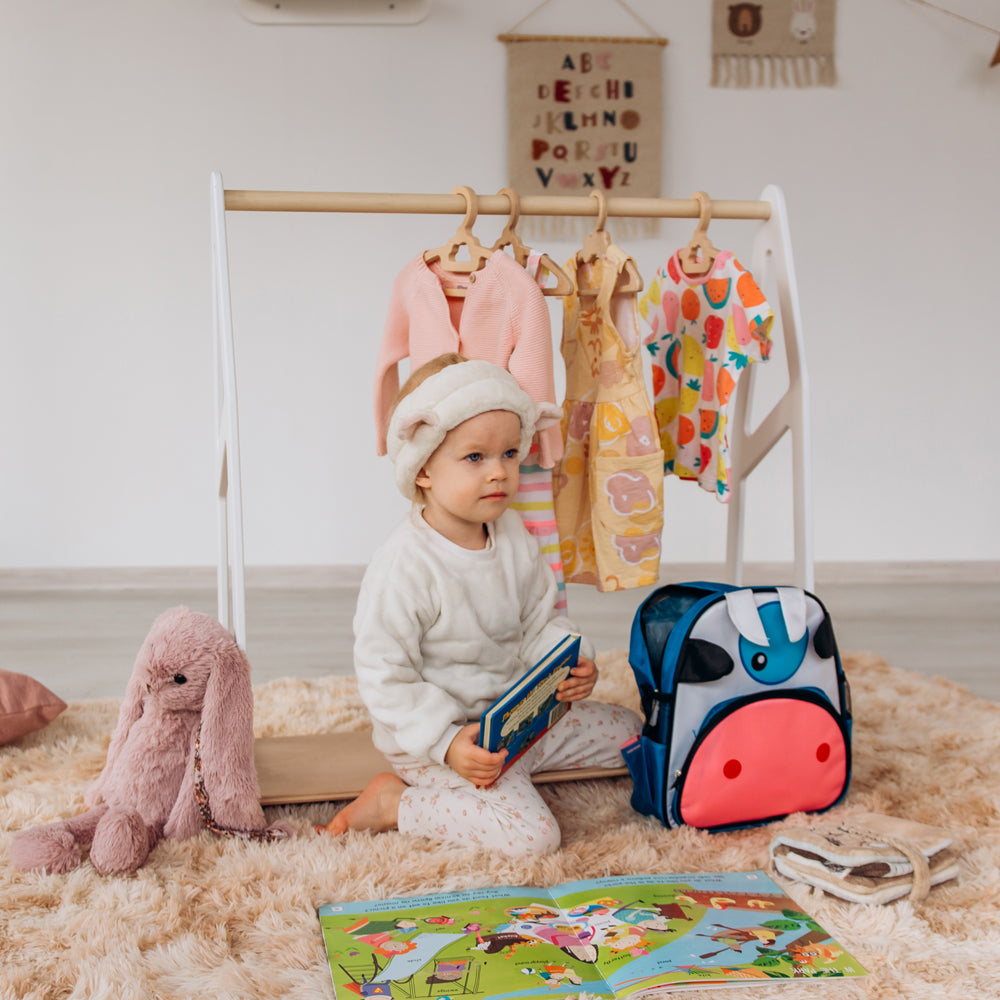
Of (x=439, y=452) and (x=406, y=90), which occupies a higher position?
(x=406, y=90)

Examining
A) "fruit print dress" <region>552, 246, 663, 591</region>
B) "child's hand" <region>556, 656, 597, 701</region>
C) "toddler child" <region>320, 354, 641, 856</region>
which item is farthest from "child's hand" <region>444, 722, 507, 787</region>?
"fruit print dress" <region>552, 246, 663, 591</region>

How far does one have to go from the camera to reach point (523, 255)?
5.18 ft

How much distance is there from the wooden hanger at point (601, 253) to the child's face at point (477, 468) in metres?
0.38

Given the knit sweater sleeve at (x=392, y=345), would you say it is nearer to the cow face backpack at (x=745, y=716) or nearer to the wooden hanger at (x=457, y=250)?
the wooden hanger at (x=457, y=250)

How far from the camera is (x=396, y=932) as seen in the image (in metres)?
1.01

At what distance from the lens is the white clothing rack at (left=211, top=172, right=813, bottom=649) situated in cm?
139

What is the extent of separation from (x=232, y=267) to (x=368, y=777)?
2.01 meters

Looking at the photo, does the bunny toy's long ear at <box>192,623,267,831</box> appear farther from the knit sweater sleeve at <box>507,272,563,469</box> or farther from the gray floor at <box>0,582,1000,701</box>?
the gray floor at <box>0,582,1000,701</box>

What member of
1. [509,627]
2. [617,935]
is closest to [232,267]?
[509,627]

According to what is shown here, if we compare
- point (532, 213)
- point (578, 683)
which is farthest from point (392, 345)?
point (578, 683)

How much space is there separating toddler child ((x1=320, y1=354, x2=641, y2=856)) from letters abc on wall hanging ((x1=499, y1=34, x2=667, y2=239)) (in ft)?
5.73

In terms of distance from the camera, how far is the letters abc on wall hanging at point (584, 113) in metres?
2.92

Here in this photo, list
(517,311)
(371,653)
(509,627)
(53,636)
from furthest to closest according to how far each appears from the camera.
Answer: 1. (53,636)
2. (517,311)
3. (509,627)
4. (371,653)

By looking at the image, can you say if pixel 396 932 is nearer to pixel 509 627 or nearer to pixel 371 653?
pixel 371 653
